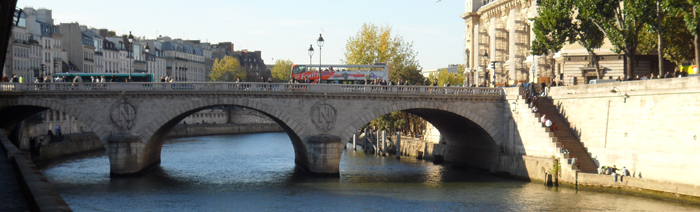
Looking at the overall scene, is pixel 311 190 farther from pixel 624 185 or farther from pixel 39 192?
pixel 39 192

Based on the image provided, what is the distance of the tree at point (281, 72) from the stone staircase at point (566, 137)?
370ft

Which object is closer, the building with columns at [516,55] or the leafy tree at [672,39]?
the leafy tree at [672,39]

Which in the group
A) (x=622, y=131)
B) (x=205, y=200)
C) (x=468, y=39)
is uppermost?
(x=468, y=39)

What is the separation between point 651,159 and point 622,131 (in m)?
3.13

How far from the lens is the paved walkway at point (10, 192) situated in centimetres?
1622

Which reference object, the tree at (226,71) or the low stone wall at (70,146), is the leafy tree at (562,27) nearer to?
the low stone wall at (70,146)

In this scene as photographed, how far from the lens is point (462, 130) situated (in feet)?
191

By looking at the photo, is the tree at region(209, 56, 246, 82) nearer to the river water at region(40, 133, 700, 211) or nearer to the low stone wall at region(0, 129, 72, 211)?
the river water at region(40, 133, 700, 211)

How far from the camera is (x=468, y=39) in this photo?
340ft

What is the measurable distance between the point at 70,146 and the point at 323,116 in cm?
2858

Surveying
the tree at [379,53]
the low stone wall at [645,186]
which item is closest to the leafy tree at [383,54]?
the tree at [379,53]

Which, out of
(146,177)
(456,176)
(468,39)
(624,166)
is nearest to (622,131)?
(624,166)

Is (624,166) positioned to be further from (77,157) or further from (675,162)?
(77,157)

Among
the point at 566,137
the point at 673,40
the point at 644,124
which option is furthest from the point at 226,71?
the point at 644,124
